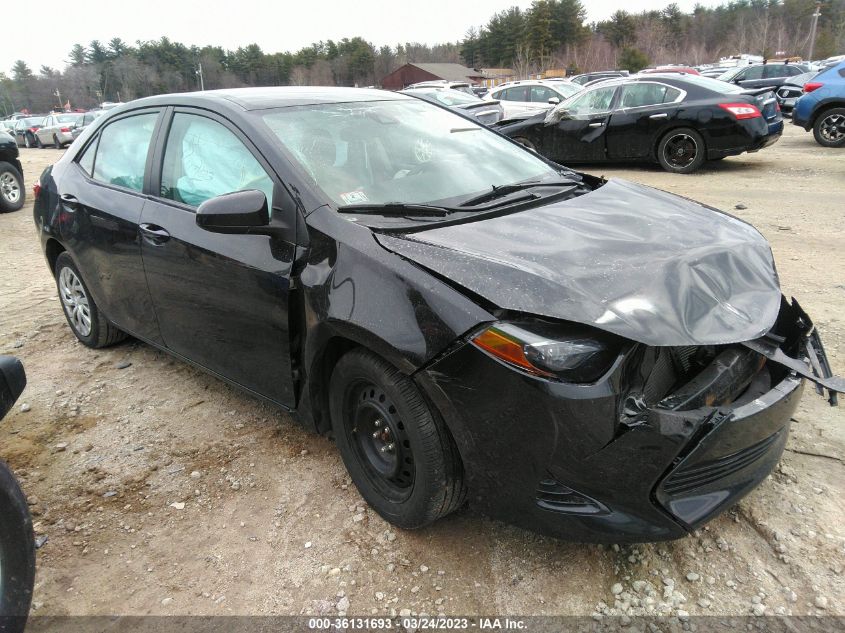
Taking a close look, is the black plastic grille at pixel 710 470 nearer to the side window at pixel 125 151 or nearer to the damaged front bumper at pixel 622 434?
the damaged front bumper at pixel 622 434

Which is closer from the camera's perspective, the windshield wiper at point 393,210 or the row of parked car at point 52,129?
the windshield wiper at point 393,210

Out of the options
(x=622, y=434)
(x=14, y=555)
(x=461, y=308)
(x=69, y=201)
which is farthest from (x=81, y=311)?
(x=622, y=434)

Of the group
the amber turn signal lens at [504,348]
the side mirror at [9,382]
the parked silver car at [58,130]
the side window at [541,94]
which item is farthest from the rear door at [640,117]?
the parked silver car at [58,130]

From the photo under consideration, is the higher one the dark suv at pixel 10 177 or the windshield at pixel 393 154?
the windshield at pixel 393 154

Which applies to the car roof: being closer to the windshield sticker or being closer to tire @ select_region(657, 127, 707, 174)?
the windshield sticker

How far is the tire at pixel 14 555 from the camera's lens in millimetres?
1919

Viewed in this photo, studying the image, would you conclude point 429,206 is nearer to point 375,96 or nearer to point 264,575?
point 375,96

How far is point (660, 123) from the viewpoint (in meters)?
10.2

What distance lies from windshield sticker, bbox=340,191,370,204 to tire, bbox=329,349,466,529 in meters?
0.66

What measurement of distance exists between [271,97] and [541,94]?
44.8 ft

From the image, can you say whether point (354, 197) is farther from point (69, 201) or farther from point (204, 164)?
point (69, 201)

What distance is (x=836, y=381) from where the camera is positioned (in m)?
2.14

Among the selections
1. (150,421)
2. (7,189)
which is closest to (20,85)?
(7,189)

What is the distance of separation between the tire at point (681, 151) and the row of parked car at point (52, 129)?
24.2 meters
